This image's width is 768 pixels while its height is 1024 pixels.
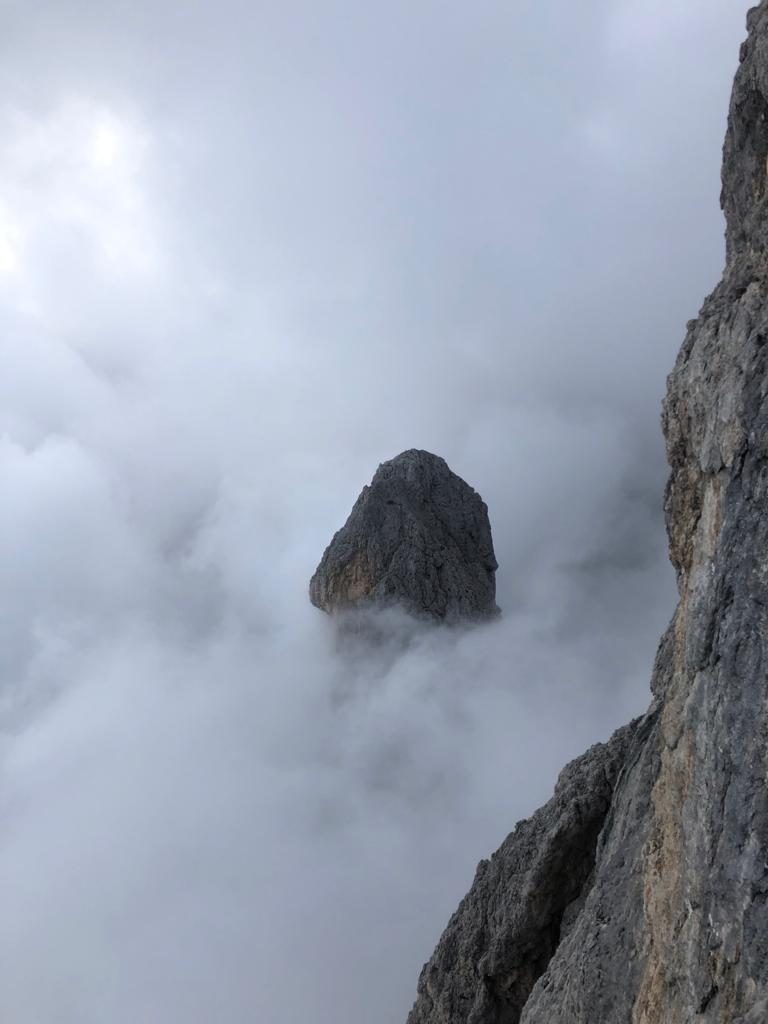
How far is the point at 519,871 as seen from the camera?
1814 centimetres

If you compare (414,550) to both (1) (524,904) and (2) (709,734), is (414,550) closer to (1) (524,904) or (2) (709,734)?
(1) (524,904)

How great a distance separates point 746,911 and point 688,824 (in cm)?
173

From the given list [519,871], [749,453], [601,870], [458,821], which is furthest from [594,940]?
[458,821]

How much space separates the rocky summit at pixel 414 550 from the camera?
65625 millimetres

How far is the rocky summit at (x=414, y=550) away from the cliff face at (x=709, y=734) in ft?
163

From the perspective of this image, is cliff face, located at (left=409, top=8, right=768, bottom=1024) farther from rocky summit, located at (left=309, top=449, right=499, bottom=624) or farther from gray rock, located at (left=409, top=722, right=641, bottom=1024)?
rocky summit, located at (left=309, top=449, right=499, bottom=624)

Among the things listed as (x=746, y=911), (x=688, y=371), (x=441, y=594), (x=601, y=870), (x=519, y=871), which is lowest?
(x=746, y=911)

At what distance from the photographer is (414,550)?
6581 cm

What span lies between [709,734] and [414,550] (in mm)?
56610

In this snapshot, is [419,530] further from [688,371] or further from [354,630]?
[688,371]

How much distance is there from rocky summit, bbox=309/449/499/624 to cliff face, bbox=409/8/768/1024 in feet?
163

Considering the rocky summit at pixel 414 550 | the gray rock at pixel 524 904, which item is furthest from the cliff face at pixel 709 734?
the rocky summit at pixel 414 550

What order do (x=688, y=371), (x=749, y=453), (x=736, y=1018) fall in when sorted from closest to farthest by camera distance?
(x=736, y=1018) < (x=749, y=453) < (x=688, y=371)

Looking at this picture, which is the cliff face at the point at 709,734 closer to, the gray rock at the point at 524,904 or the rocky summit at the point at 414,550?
the gray rock at the point at 524,904
